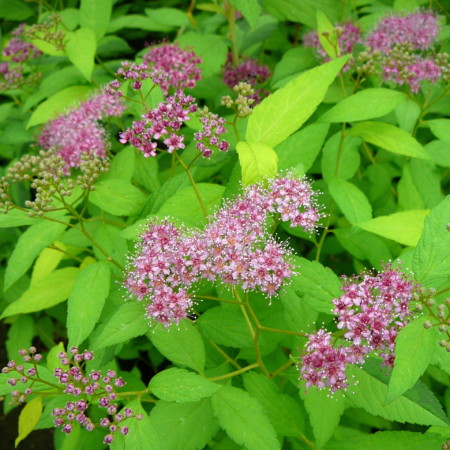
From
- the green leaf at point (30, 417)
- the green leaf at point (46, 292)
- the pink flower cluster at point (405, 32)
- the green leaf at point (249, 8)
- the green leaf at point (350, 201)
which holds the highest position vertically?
the green leaf at point (249, 8)

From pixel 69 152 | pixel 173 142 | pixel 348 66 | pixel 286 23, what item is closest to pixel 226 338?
pixel 173 142

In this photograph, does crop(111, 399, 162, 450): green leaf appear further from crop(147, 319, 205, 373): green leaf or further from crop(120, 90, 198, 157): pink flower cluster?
crop(120, 90, 198, 157): pink flower cluster

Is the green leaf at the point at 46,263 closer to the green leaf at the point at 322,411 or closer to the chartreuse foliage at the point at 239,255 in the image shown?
the chartreuse foliage at the point at 239,255

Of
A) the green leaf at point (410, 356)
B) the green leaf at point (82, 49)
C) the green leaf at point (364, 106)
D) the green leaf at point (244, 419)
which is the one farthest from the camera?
the green leaf at point (82, 49)

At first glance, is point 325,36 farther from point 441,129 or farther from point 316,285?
point 316,285

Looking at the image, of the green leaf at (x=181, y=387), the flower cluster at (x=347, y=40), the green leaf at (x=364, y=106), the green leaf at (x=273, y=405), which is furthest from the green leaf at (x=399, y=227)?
the flower cluster at (x=347, y=40)

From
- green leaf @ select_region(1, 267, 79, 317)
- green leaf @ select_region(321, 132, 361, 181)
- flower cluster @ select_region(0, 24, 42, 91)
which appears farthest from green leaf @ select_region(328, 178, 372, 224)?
flower cluster @ select_region(0, 24, 42, 91)

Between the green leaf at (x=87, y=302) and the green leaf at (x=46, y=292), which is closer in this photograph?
the green leaf at (x=87, y=302)

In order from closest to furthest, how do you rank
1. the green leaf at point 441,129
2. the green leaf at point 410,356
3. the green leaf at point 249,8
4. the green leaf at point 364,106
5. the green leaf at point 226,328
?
the green leaf at point 410,356, the green leaf at point 226,328, the green leaf at point 364,106, the green leaf at point 441,129, the green leaf at point 249,8

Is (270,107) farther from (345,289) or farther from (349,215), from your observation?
(345,289)
